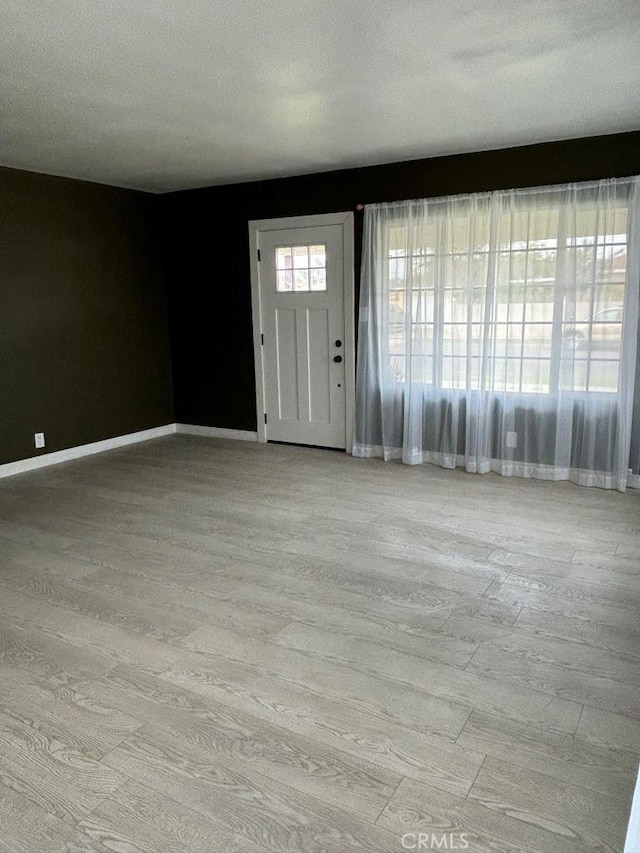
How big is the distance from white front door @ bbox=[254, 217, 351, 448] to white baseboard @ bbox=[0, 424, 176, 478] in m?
1.33

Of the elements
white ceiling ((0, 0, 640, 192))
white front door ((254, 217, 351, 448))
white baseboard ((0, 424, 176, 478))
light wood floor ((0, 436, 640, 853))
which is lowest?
light wood floor ((0, 436, 640, 853))

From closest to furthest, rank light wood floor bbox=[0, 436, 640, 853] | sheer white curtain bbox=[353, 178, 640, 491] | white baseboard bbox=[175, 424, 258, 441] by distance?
light wood floor bbox=[0, 436, 640, 853], sheer white curtain bbox=[353, 178, 640, 491], white baseboard bbox=[175, 424, 258, 441]

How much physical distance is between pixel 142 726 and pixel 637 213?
420 centimetres

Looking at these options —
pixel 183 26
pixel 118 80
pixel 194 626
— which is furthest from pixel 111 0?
pixel 194 626

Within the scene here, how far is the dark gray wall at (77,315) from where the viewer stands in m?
5.19

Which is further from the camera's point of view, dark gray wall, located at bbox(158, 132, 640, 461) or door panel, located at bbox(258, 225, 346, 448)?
door panel, located at bbox(258, 225, 346, 448)

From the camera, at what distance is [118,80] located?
10.1 feet

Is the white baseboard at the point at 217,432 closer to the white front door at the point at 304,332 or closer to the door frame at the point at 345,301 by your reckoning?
the door frame at the point at 345,301

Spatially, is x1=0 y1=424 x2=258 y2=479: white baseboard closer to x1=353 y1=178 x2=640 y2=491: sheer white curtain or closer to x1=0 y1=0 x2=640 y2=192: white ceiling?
x1=353 y1=178 x2=640 y2=491: sheer white curtain

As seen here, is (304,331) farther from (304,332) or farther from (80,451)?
(80,451)

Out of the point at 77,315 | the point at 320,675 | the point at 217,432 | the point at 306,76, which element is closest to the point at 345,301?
the point at 217,432

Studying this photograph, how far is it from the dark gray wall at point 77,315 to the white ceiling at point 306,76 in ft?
2.25

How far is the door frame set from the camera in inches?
215

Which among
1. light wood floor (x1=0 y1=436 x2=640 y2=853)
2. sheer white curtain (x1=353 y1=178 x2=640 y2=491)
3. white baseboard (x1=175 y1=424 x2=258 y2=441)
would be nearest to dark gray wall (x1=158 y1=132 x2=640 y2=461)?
white baseboard (x1=175 y1=424 x2=258 y2=441)
